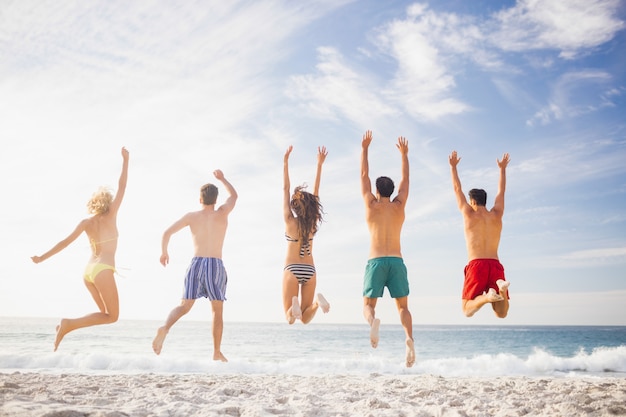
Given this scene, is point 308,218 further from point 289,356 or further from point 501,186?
point 289,356

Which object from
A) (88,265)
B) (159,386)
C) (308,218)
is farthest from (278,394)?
(88,265)

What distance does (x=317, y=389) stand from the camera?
26.0ft

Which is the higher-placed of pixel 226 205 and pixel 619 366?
pixel 226 205

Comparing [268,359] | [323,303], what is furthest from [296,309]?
[268,359]

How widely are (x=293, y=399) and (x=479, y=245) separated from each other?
3671mm

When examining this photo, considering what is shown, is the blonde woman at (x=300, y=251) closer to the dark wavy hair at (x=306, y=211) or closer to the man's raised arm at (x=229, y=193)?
the dark wavy hair at (x=306, y=211)

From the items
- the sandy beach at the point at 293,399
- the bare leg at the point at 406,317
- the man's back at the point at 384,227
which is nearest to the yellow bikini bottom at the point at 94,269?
the sandy beach at the point at 293,399

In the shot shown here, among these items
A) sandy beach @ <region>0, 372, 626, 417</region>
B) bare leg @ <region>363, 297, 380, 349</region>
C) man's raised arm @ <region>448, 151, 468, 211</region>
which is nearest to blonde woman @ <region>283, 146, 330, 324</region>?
bare leg @ <region>363, 297, 380, 349</region>

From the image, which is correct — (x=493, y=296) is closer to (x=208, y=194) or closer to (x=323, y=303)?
(x=323, y=303)

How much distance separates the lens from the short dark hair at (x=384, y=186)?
7.48 m

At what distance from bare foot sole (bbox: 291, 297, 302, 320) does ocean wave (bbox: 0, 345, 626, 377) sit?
8866mm

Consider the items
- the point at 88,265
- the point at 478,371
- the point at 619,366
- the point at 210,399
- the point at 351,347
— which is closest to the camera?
the point at 210,399

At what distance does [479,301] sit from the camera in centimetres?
750

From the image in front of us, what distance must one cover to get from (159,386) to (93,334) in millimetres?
24023
